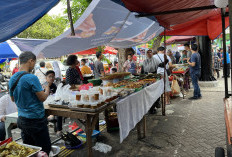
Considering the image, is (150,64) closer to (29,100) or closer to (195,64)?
(195,64)

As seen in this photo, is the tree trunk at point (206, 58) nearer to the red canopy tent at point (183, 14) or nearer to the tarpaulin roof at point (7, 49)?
the red canopy tent at point (183, 14)

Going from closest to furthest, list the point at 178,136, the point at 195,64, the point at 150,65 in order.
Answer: the point at 178,136, the point at 150,65, the point at 195,64

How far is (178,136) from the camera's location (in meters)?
4.20

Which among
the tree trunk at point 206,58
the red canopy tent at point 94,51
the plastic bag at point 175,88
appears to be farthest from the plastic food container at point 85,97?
the tree trunk at point 206,58

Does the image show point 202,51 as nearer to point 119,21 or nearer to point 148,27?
point 148,27

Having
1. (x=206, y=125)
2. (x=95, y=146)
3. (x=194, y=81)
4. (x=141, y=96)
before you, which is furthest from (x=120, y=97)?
(x=194, y=81)

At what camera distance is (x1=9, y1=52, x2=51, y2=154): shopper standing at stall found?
8.11 feet

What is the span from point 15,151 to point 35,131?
0.68 m

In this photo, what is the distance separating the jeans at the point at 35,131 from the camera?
8.62 ft

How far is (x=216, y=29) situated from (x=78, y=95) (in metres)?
7.06

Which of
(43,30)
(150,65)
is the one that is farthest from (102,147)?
(43,30)

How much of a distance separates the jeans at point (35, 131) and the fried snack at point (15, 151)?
583 mm

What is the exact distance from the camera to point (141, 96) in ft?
13.2

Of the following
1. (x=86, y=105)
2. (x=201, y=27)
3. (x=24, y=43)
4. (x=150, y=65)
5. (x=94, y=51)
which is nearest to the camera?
(x=86, y=105)
